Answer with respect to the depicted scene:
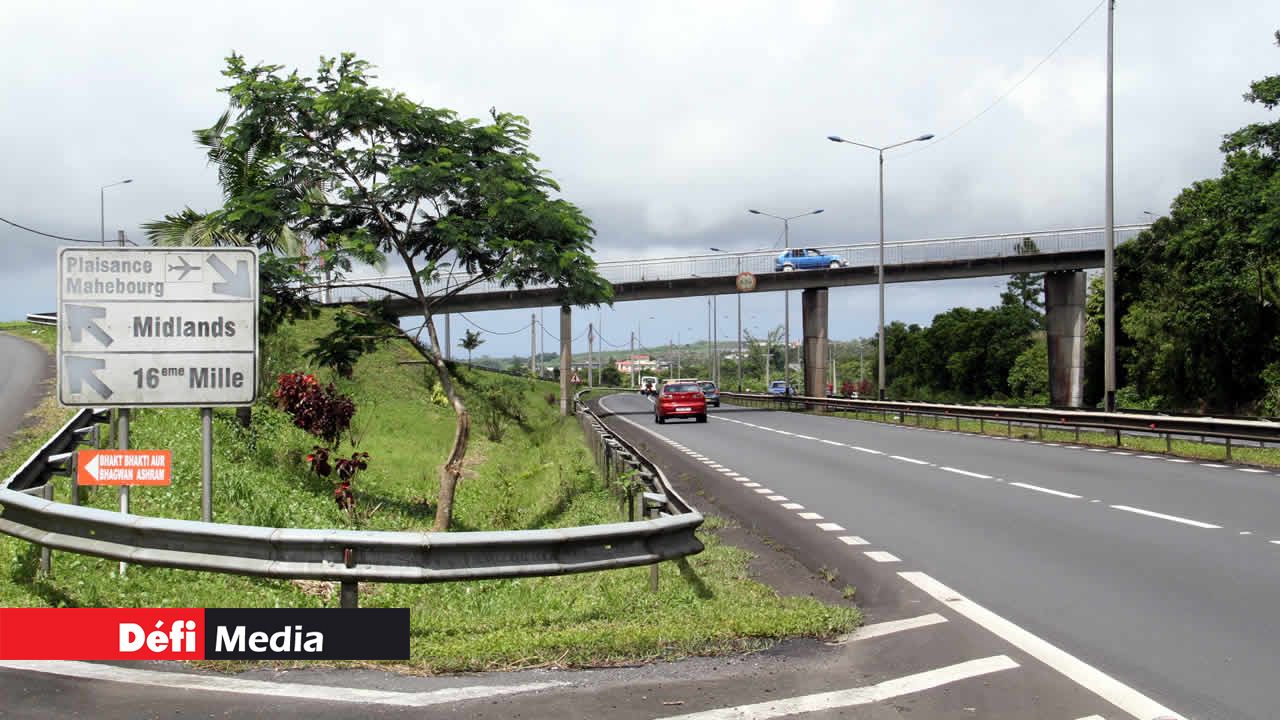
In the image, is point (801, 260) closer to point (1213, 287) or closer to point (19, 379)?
point (1213, 287)

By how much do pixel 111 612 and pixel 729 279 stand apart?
56177 mm

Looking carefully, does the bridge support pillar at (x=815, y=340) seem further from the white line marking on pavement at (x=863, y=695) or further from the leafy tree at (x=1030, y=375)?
the white line marking on pavement at (x=863, y=695)

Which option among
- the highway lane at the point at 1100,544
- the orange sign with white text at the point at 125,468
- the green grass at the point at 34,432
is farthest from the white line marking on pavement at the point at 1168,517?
the green grass at the point at 34,432

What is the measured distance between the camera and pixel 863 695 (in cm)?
587

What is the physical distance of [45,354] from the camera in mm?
36781

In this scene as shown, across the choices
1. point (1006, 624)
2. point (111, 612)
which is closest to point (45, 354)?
point (111, 612)

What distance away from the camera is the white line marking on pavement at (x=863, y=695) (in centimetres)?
549

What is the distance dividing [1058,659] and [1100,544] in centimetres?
498

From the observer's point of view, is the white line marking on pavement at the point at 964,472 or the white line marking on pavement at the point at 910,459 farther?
the white line marking on pavement at the point at 910,459

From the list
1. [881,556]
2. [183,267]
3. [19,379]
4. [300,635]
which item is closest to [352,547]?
[300,635]

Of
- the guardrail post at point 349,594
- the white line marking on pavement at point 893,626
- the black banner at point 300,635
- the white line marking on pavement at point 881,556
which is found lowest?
the white line marking on pavement at point 881,556

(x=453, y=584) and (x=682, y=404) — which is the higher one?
(x=682, y=404)

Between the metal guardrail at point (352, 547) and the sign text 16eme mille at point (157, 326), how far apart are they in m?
1.78

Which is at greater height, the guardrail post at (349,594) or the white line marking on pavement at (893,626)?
the guardrail post at (349,594)
